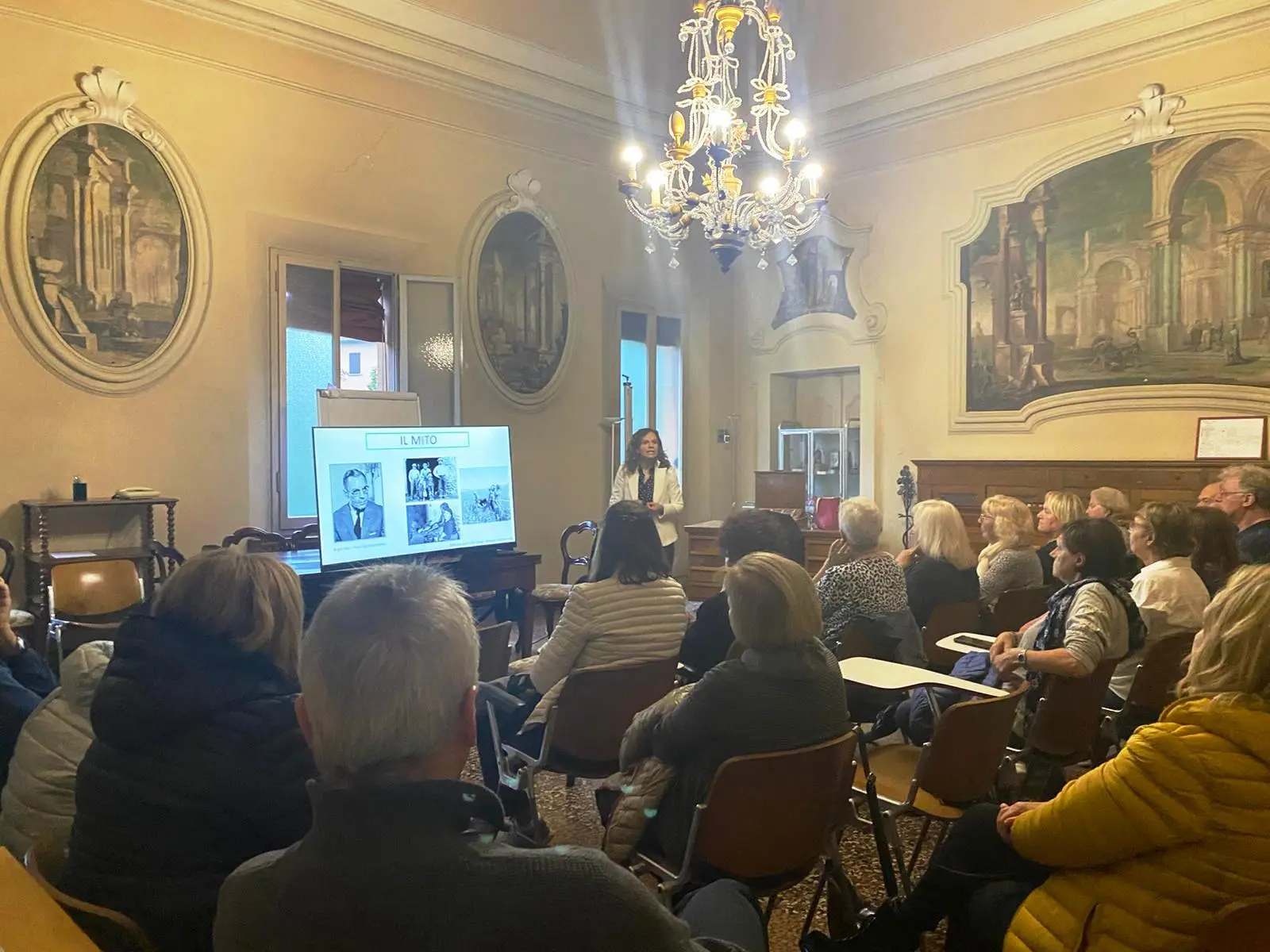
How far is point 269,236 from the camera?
242 inches

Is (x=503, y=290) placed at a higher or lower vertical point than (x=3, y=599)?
higher

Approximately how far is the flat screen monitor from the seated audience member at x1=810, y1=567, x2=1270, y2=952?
3521mm

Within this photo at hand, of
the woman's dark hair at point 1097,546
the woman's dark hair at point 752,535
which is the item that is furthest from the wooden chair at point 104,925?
the woman's dark hair at point 1097,546

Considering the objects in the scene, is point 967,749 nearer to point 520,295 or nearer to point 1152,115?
point 520,295

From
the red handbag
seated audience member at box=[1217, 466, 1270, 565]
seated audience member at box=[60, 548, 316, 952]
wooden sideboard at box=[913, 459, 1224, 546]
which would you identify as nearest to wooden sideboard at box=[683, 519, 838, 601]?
the red handbag

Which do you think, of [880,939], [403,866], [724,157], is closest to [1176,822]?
[880,939]

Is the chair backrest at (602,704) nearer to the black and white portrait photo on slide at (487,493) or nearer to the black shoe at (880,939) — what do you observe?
the black shoe at (880,939)

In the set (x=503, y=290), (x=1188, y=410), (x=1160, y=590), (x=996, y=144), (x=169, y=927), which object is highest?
(x=996, y=144)

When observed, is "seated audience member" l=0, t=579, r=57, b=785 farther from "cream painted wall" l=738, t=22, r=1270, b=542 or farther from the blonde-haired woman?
"cream painted wall" l=738, t=22, r=1270, b=542

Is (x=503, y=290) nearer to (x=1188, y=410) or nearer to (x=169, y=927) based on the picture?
(x=1188, y=410)

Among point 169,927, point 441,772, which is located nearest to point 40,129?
point 169,927

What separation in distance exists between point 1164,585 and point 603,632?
2.12 meters

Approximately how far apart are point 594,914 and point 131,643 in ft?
3.83

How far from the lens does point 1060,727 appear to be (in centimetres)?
295
